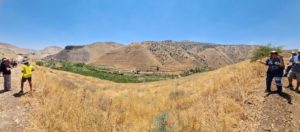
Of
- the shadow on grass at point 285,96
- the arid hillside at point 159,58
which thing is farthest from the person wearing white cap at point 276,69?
the arid hillside at point 159,58

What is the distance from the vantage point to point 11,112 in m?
8.94

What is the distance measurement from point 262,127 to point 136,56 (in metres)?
122

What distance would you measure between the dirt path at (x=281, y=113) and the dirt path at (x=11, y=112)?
280 inches

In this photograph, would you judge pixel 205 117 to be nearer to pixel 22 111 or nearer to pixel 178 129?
pixel 178 129

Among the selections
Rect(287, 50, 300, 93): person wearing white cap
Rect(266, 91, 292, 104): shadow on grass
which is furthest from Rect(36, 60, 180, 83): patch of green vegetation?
Rect(266, 91, 292, 104): shadow on grass

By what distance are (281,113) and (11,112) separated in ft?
29.1

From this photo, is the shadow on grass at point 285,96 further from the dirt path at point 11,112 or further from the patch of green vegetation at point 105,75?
the patch of green vegetation at point 105,75

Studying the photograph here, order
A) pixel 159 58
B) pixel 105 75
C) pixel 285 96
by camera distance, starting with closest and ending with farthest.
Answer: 1. pixel 285 96
2. pixel 105 75
3. pixel 159 58

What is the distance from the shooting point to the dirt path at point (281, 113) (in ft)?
25.1

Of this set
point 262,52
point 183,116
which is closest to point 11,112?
point 183,116

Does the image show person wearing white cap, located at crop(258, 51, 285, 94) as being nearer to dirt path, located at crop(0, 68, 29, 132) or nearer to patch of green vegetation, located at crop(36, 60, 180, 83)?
dirt path, located at crop(0, 68, 29, 132)

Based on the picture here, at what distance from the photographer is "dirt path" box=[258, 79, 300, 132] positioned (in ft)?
25.1

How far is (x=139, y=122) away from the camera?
31.3ft

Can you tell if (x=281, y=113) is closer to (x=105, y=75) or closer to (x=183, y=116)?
(x=183, y=116)
